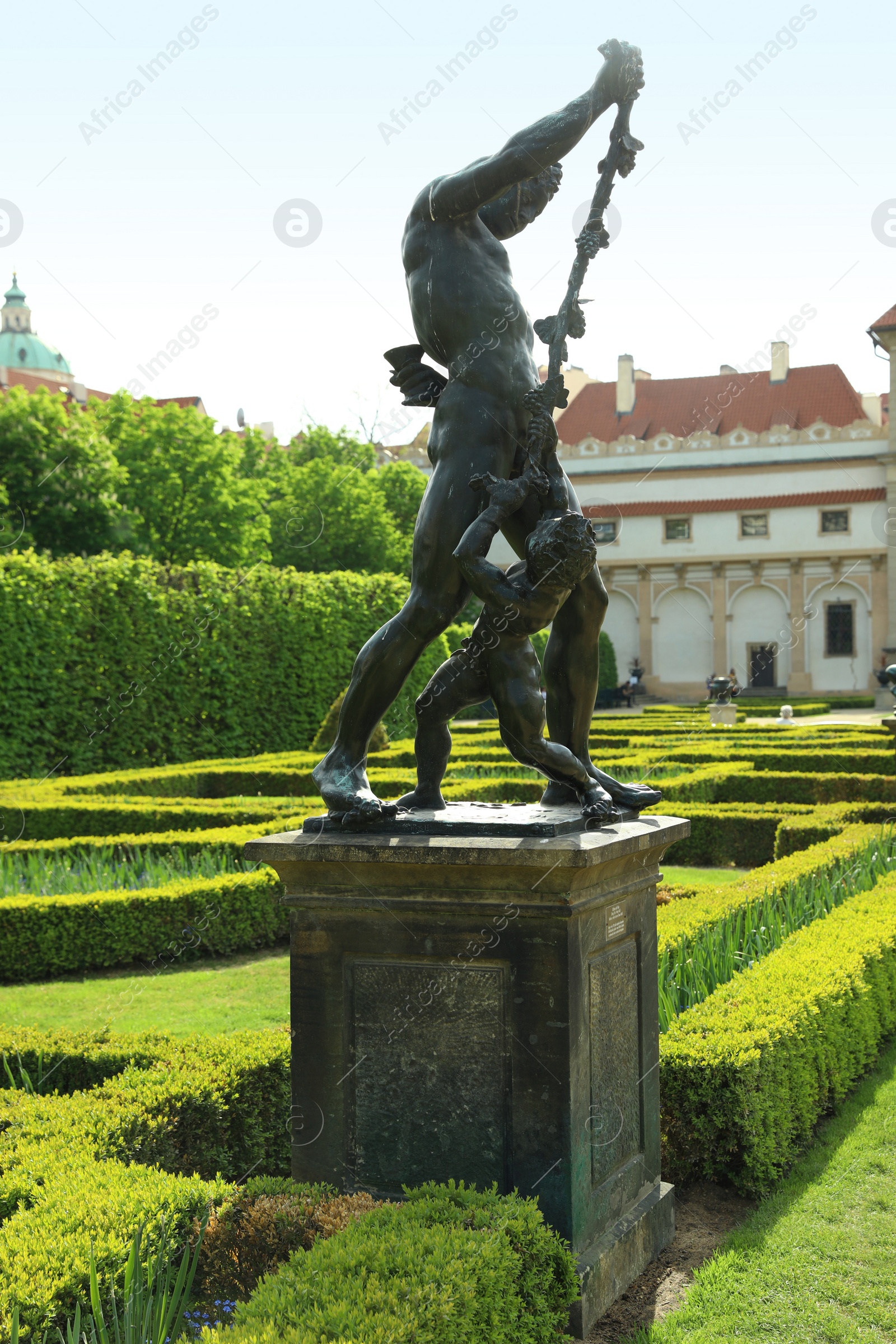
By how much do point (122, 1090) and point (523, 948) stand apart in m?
1.43

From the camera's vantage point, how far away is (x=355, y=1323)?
2.10 metres

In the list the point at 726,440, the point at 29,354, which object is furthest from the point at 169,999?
the point at 29,354

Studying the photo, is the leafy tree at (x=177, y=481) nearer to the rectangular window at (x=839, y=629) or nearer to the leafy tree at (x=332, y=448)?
the leafy tree at (x=332, y=448)

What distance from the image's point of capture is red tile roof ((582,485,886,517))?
41.0m

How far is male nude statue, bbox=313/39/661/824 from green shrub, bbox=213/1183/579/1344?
3.55ft

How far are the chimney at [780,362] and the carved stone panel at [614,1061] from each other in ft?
148

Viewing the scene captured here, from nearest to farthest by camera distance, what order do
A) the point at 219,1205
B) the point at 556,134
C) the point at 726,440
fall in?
the point at 219,1205 → the point at 556,134 → the point at 726,440

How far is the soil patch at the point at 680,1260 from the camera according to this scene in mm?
3004

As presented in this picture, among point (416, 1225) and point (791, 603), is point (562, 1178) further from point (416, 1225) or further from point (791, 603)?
point (791, 603)

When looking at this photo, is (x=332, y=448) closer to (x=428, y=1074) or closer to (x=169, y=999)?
(x=169, y=999)

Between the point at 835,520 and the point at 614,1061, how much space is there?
40980 millimetres

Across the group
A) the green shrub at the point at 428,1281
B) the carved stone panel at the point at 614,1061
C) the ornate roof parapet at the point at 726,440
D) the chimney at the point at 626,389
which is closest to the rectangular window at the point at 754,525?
the ornate roof parapet at the point at 726,440

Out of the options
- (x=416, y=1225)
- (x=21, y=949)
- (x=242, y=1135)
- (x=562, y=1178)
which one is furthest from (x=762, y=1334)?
(x=21, y=949)

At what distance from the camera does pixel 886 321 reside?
125 feet
